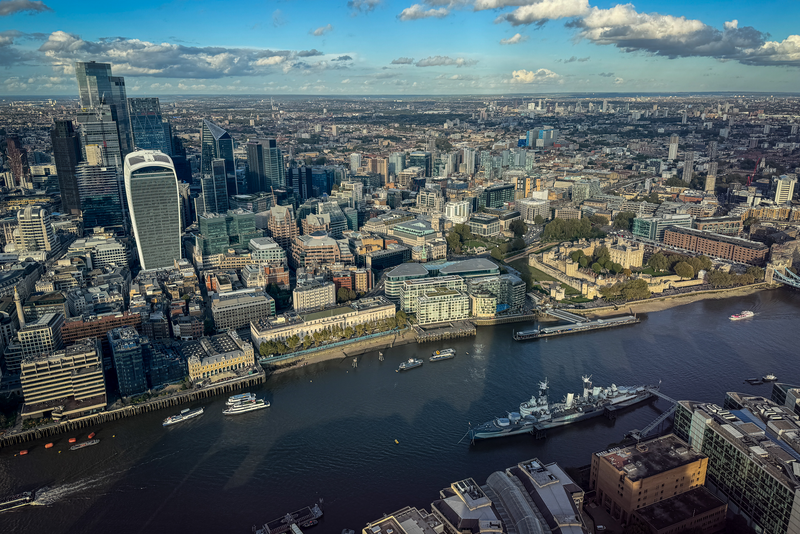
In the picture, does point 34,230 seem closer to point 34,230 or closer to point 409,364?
point 34,230

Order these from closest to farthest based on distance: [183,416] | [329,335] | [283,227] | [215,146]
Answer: [183,416] → [329,335] → [283,227] → [215,146]

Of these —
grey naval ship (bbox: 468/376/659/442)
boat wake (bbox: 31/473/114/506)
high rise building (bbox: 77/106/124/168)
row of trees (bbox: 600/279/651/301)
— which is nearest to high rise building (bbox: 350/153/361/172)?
high rise building (bbox: 77/106/124/168)

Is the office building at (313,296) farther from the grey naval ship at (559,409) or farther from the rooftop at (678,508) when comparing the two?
the rooftop at (678,508)

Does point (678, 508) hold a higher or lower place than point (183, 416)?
higher

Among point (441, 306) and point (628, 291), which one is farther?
point (628, 291)

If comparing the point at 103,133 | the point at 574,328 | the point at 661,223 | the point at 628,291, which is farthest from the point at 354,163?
the point at 574,328

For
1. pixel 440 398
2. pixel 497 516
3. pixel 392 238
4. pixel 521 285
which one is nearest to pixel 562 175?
pixel 392 238

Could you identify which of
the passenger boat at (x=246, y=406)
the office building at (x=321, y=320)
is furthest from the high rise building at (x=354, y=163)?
the passenger boat at (x=246, y=406)

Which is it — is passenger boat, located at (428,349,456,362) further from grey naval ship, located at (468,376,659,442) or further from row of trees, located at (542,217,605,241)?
row of trees, located at (542,217,605,241)
